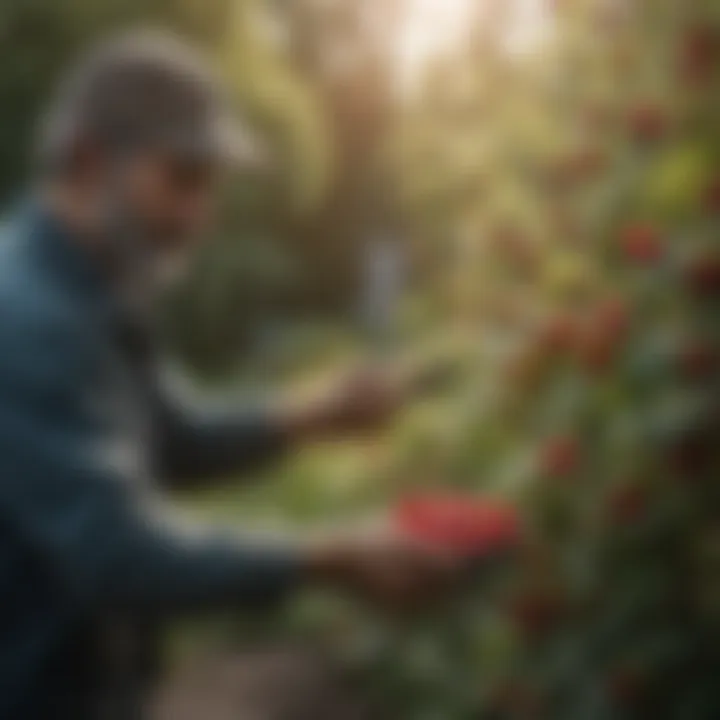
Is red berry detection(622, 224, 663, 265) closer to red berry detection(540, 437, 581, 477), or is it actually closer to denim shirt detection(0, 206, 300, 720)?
red berry detection(540, 437, 581, 477)

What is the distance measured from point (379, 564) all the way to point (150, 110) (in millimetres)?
440

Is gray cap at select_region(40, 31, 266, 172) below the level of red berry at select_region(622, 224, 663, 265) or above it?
below

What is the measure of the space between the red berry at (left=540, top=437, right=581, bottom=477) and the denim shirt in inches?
13.2

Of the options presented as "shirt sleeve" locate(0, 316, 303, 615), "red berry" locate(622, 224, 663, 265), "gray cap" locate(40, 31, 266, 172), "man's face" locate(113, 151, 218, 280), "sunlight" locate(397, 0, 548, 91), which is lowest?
"shirt sleeve" locate(0, 316, 303, 615)

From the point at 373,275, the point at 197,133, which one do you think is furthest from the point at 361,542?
the point at 373,275

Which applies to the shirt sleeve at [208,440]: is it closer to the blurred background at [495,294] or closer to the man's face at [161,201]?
the blurred background at [495,294]

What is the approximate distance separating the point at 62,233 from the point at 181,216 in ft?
0.34

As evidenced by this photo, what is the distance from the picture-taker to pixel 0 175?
1.87m

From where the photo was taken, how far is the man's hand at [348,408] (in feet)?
5.93

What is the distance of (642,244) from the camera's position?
1.70 m

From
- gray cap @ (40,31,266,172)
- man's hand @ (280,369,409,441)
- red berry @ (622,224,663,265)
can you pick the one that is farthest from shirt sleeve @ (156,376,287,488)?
red berry @ (622,224,663,265)

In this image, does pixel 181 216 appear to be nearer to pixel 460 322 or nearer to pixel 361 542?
pixel 361 542

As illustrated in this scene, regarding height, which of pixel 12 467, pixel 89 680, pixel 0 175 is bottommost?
pixel 89 680

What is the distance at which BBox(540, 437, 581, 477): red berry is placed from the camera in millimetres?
1751
